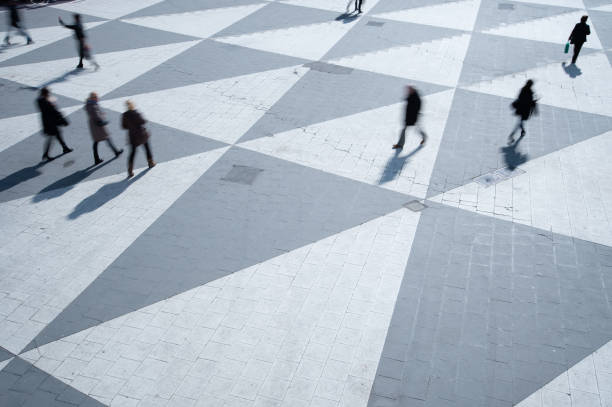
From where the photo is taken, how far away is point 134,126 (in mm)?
8711

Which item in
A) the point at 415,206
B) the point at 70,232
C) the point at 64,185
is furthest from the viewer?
the point at 64,185

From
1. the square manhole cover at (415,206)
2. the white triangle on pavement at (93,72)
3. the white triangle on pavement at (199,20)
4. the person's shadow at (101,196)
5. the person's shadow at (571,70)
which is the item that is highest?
the white triangle on pavement at (199,20)

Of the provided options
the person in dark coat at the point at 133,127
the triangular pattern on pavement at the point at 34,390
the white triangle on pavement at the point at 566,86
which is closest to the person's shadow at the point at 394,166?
the white triangle on pavement at the point at 566,86

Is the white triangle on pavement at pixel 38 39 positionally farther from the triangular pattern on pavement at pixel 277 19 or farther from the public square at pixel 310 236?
the triangular pattern on pavement at pixel 277 19

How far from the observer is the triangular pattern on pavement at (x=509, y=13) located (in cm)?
1670

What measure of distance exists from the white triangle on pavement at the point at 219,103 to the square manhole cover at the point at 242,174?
3.63ft

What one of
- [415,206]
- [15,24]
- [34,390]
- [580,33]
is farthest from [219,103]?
[580,33]

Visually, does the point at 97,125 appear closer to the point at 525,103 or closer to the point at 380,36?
the point at 525,103

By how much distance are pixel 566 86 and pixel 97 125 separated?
39.2 feet

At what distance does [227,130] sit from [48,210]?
4057 millimetres

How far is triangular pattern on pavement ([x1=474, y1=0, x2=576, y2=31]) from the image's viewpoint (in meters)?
16.7

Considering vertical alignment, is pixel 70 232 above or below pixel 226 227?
below

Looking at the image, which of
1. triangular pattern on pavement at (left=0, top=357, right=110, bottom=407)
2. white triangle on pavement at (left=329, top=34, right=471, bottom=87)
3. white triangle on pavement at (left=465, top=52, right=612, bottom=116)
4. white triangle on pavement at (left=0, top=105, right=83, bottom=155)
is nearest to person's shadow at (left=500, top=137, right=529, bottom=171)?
white triangle on pavement at (left=465, top=52, right=612, bottom=116)

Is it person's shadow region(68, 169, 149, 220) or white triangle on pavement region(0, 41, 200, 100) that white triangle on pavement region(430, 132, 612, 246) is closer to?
person's shadow region(68, 169, 149, 220)
